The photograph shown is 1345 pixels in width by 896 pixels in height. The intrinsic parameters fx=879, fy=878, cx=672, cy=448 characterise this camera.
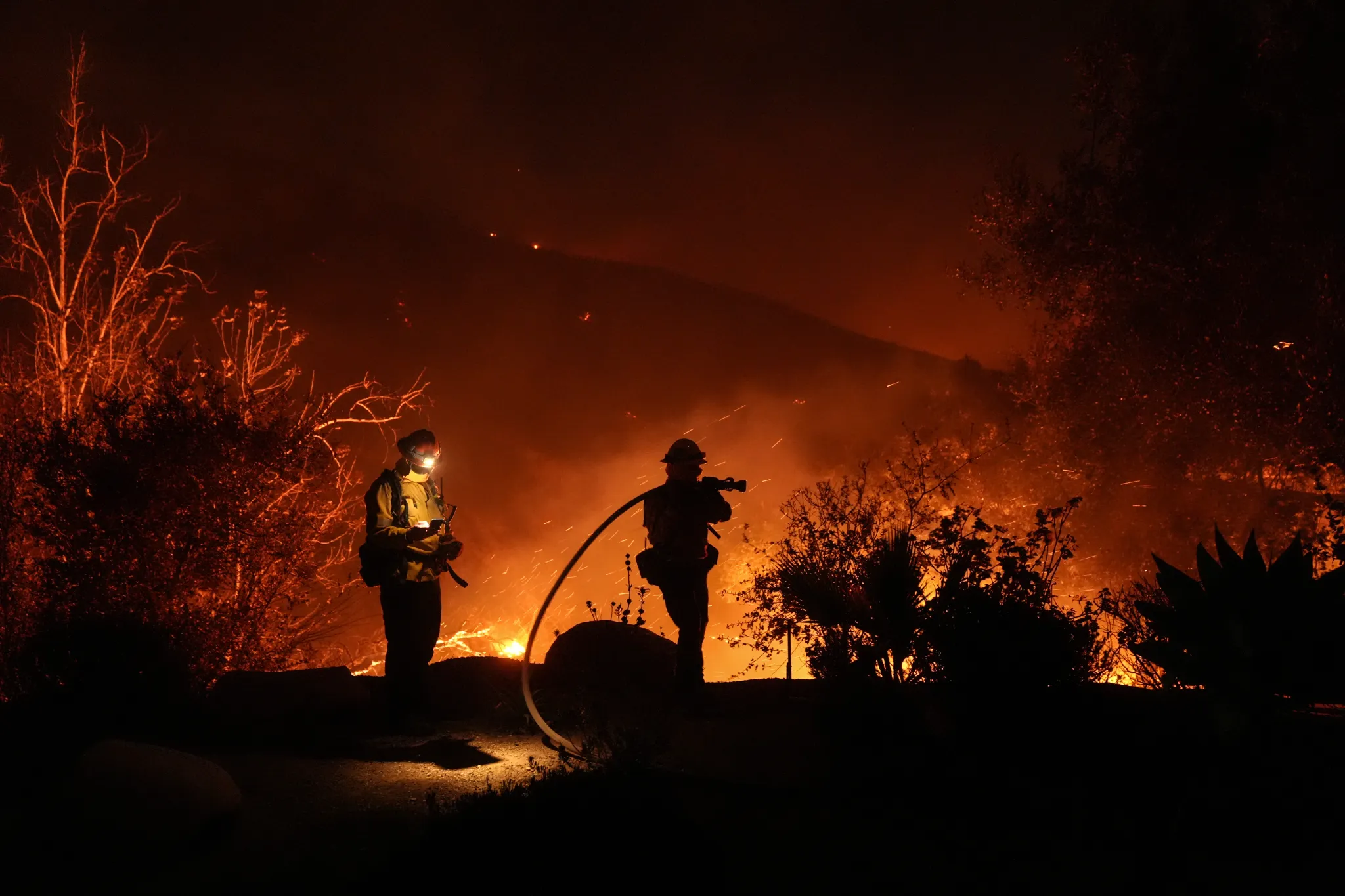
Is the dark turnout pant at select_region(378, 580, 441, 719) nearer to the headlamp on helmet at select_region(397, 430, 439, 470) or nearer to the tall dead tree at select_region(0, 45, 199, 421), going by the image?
the headlamp on helmet at select_region(397, 430, 439, 470)

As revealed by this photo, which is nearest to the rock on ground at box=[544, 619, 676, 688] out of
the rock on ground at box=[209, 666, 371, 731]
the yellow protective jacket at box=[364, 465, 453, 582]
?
the yellow protective jacket at box=[364, 465, 453, 582]

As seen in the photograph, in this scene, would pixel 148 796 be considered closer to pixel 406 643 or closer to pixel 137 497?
pixel 406 643

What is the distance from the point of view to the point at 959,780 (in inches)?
205

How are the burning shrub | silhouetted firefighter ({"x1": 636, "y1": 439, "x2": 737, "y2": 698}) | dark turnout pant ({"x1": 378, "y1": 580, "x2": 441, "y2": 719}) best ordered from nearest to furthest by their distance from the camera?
dark turnout pant ({"x1": 378, "y1": 580, "x2": 441, "y2": 719})
silhouetted firefighter ({"x1": 636, "y1": 439, "x2": 737, "y2": 698})
the burning shrub

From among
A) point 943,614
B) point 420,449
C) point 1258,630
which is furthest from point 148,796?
point 1258,630

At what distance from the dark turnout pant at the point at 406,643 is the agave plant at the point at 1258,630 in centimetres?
527

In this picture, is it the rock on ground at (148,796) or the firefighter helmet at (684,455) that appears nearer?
the rock on ground at (148,796)

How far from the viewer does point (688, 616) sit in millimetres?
7531

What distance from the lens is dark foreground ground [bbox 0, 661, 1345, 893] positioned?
4.16 meters

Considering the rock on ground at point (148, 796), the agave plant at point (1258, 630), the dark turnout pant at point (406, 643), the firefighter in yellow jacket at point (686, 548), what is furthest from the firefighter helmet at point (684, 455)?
the rock on ground at point (148, 796)

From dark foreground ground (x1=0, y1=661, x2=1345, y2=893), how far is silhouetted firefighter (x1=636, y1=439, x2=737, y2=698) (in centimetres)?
79

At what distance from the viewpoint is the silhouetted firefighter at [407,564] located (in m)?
7.07

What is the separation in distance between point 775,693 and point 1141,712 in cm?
303

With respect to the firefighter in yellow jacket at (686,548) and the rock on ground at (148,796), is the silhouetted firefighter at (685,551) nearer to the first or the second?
the firefighter in yellow jacket at (686,548)
